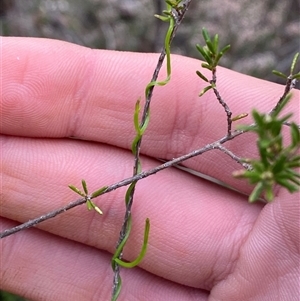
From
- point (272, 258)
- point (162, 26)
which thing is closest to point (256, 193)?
point (272, 258)

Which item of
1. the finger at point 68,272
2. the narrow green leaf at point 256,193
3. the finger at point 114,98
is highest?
the narrow green leaf at point 256,193

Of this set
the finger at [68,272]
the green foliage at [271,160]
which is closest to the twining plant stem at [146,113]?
the finger at [68,272]

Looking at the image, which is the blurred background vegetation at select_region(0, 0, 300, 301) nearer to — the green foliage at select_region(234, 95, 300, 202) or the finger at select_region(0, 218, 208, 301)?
the finger at select_region(0, 218, 208, 301)

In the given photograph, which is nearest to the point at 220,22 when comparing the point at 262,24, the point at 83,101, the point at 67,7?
the point at 262,24

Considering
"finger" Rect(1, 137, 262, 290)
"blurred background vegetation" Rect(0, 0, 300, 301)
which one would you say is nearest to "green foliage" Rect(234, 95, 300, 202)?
"finger" Rect(1, 137, 262, 290)

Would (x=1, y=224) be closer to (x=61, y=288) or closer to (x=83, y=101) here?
(x=61, y=288)

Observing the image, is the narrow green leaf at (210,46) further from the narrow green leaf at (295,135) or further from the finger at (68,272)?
the finger at (68,272)

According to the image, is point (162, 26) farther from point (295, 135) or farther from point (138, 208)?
point (295, 135)
